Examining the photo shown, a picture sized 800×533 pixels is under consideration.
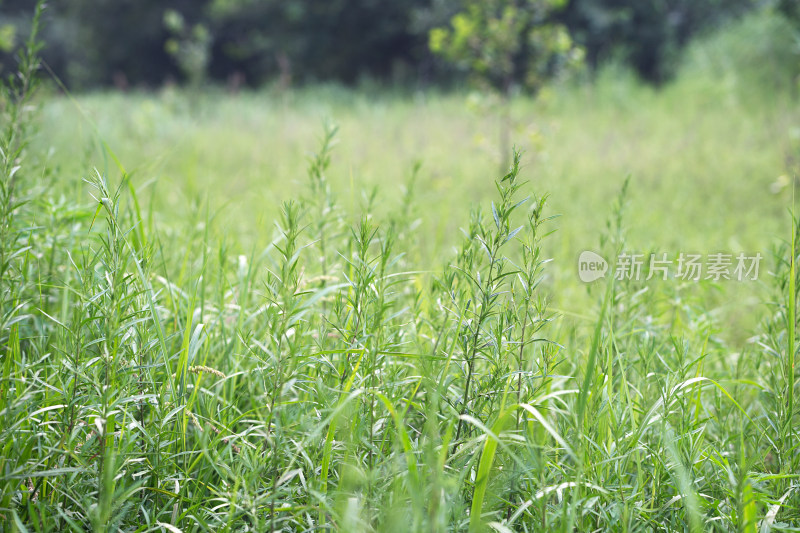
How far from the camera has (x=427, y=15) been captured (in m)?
14.3

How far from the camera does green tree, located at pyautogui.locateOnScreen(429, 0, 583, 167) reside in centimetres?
554

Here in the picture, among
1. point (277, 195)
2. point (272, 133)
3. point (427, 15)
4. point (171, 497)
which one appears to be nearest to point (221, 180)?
point (277, 195)

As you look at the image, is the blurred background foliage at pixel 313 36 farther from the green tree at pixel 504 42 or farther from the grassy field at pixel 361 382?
the grassy field at pixel 361 382

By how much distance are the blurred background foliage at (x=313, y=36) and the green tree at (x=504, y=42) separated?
17.4 ft

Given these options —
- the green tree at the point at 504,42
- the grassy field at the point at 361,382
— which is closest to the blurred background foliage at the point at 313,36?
the green tree at the point at 504,42

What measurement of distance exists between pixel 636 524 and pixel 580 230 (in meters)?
3.50

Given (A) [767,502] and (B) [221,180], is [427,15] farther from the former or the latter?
(A) [767,502]

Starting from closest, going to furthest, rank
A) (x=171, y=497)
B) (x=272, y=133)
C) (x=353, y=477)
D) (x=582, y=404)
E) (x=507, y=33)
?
(x=353, y=477) → (x=582, y=404) → (x=171, y=497) → (x=507, y=33) → (x=272, y=133)

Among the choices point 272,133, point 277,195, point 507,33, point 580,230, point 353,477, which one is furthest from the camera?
point 272,133

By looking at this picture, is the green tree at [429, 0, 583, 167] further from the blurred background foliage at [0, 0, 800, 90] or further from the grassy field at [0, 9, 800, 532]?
the blurred background foliage at [0, 0, 800, 90]

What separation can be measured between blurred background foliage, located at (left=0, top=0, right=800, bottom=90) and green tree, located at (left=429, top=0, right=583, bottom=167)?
5308mm

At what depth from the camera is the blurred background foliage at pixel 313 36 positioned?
1505 cm

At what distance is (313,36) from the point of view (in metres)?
20.6

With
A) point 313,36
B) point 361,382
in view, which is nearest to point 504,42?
point 361,382
